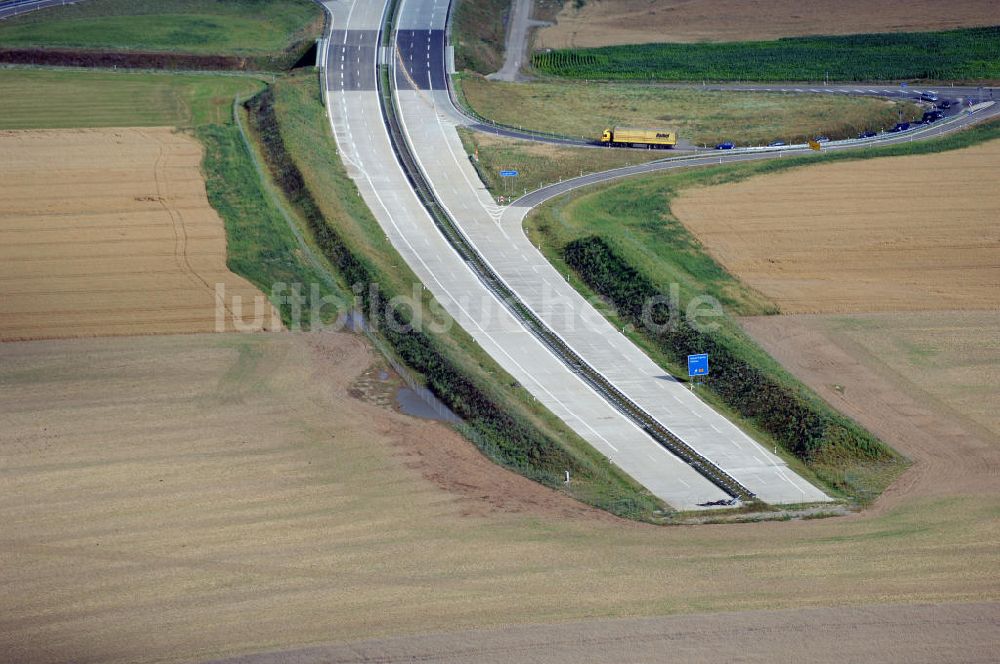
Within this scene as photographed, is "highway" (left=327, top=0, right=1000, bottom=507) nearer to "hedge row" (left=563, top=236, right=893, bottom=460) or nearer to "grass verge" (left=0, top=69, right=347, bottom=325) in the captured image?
"hedge row" (left=563, top=236, right=893, bottom=460)

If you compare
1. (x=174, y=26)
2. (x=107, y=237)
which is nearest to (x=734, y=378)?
(x=107, y=237)

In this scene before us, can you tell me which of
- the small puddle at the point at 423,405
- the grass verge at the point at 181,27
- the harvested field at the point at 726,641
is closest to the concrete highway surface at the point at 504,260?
the grass verge at the point at 181,27

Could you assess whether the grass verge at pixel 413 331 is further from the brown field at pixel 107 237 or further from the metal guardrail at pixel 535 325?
the brown field at pixel 107 237

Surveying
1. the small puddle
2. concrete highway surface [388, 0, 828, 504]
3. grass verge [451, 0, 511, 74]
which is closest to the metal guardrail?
concrete highway surface [388, 0, 828, 504]

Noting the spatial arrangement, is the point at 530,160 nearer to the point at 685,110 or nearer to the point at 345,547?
the point at 685,110

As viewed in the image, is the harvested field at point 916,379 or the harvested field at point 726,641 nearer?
the harvested field at point 726,641

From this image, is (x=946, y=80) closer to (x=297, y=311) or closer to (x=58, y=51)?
(x=297, y=311)

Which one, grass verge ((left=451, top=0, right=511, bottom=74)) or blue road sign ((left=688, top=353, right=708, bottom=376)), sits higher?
grass verge ((left=451, top=0, right=511, bottom=74))

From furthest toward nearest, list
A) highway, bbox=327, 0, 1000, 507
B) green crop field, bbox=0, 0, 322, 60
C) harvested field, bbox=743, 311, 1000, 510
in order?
1. green crop field, bbox=0, 0, 322, 60
2. highway, bbox=327, 0, 1000, 507
3. harvested field, bbox=743, 311, 1000, 510
